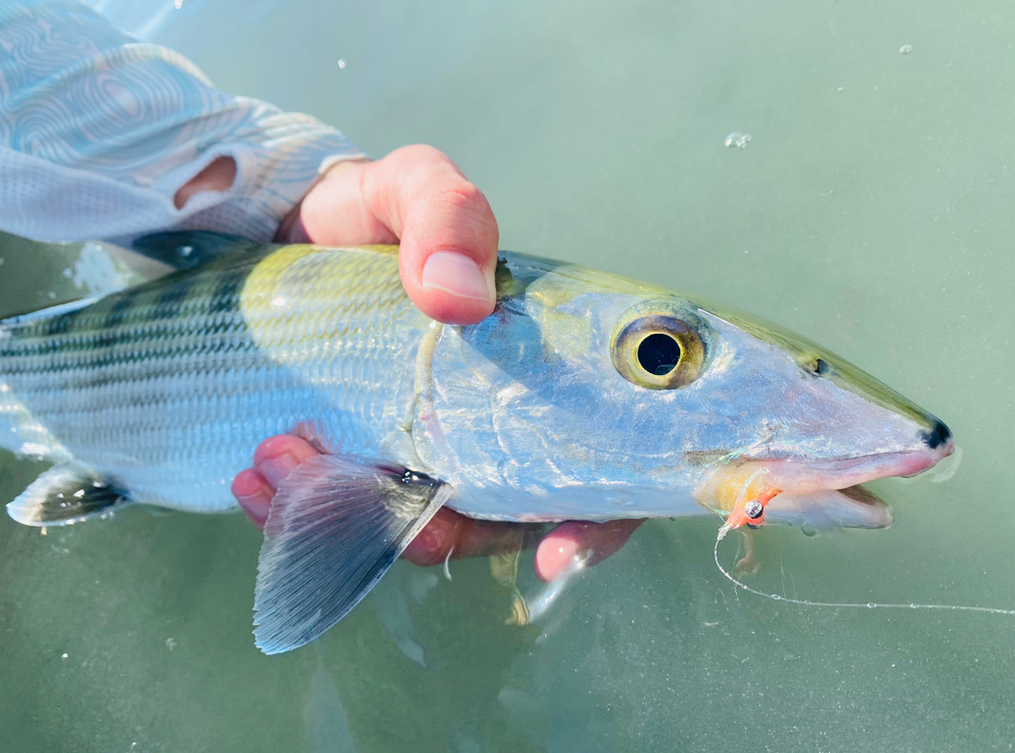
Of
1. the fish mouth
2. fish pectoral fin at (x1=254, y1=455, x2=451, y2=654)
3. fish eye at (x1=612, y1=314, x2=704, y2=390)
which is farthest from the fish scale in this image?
the fish mouth

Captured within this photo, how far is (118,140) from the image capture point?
92.7 inches

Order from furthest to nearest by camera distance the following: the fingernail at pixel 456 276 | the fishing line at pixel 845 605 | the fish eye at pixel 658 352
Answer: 1. the fishing line at pixel 845 605
2. the fingernail at pixel 456 276
3. the fish eye at pixel 658 352

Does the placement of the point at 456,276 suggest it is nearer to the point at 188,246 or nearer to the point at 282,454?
the point at 282,454

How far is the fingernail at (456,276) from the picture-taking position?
4.65ft

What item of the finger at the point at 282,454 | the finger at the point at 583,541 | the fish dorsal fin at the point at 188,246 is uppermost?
the fish dorsal fin at the point at 188,246

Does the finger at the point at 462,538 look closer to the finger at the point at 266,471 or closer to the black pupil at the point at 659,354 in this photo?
the finger at the point at 266,471

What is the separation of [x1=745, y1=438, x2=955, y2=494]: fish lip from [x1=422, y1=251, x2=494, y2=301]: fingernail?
68 cm

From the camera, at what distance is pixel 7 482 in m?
2.58

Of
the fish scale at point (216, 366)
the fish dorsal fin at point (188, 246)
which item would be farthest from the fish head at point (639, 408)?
the fish dorsal fin at point (188, 246)

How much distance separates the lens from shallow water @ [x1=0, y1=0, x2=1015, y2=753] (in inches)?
65.0

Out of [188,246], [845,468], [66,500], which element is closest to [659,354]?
[845,468]

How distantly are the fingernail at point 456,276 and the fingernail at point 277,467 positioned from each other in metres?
0.69

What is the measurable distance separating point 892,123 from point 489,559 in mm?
2174

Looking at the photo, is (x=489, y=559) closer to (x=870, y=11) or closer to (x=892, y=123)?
(x=892, y=123)
